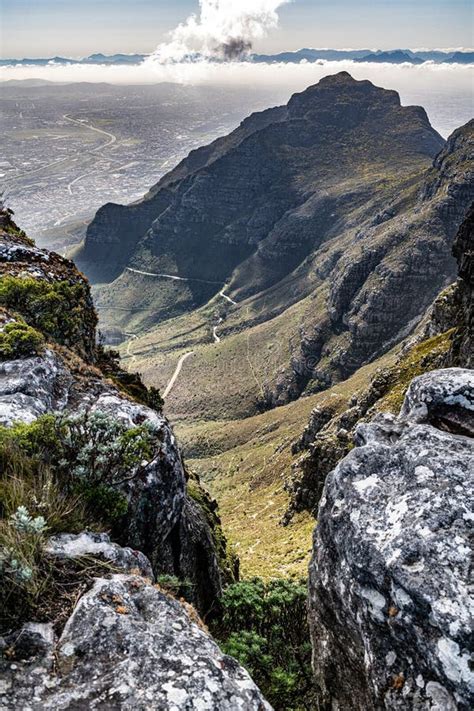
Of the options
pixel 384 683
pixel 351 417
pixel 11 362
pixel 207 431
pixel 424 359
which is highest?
pixel 11 362

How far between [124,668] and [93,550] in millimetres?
2362

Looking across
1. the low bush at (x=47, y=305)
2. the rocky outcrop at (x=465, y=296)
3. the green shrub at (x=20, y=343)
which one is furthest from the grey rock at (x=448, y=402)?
the rocky outcrop at (x=465, y=296)

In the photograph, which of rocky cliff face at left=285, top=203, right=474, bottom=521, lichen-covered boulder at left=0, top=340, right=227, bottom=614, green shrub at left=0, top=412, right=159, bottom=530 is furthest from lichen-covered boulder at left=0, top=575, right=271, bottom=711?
rocky cliff face at left=285, top=203, right=474, bottom=521

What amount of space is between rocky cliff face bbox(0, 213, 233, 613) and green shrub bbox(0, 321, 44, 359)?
0.10 ft

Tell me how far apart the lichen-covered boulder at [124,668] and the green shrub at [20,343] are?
993cm

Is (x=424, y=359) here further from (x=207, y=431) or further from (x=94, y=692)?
(x=207, y=431)

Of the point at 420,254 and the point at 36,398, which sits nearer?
the point at 36,398

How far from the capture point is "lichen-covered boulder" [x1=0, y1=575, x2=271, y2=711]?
6.56m

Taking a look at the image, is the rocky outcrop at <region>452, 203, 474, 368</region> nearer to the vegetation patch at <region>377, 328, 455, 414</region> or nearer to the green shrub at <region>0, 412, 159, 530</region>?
the vegetation patch at <region>377, 328, 455, 414</region>

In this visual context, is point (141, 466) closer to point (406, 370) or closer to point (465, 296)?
point (465, 296)

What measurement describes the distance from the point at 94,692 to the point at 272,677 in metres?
5.63

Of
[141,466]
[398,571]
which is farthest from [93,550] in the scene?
[398,571]

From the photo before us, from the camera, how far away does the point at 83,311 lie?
23844mm

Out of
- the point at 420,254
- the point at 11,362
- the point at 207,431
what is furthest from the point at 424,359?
the point at 420,254
